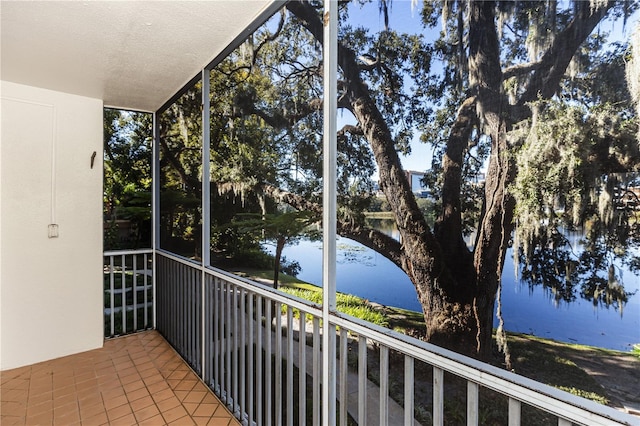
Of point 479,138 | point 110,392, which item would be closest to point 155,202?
point 110,392

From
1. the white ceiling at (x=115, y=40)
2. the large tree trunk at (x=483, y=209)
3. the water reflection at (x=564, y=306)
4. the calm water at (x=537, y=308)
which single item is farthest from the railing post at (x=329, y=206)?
the white ceiling at (x=115, y=40)

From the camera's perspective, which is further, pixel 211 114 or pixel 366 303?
pixel 211 114

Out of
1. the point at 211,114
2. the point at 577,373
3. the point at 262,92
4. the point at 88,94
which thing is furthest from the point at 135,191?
the point at 577,373

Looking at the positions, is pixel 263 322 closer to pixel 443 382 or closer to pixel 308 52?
pixel 443 382

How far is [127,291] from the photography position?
3744 mm

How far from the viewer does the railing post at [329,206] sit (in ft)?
4.56

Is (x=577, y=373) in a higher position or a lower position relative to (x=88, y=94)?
lower

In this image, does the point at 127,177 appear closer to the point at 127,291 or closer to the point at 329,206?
the point at 127,291

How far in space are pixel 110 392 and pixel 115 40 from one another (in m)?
2.68

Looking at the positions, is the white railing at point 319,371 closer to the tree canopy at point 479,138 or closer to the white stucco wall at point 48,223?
the tree canopy at point 479,138

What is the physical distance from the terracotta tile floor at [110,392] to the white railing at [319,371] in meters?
0.14

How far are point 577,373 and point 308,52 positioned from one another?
1.63 meters

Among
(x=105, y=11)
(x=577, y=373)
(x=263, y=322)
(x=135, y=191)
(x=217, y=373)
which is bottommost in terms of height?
(x=217, y=373)

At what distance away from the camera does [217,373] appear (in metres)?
2.46
